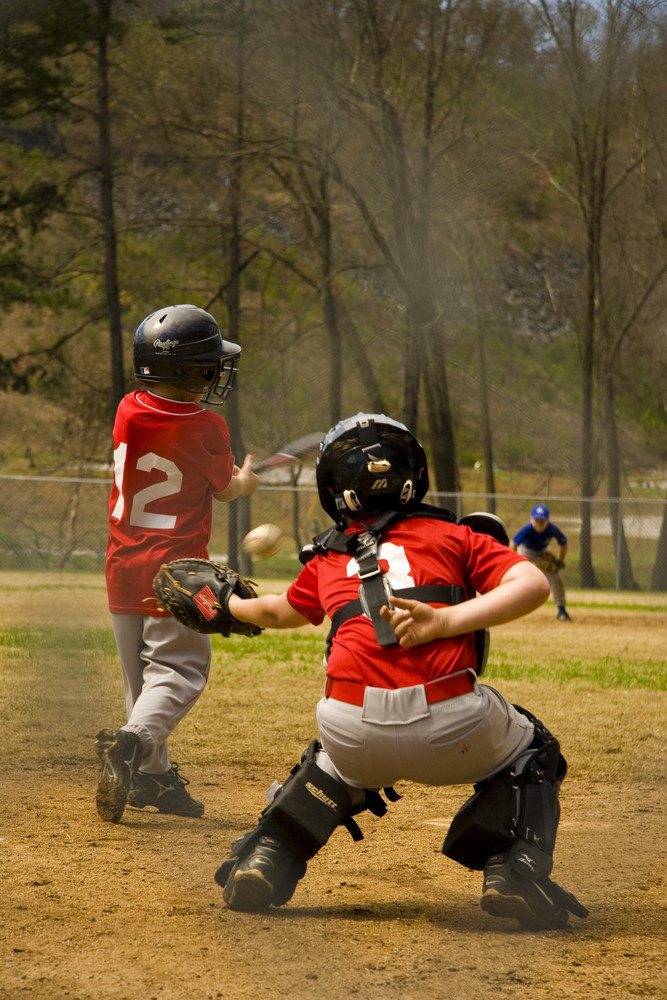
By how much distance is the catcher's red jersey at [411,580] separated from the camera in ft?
7.54

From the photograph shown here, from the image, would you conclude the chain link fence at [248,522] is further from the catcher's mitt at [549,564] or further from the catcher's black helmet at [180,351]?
the catcher's black helmet at [180,351]

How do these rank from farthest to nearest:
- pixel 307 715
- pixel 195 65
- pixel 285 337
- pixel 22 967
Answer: pixel 285 337 → pixel 195 65 → pixel 307 715 → pixel 22 967

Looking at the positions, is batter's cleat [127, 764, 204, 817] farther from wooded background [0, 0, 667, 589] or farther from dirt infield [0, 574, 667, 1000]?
wooded background [0, 0, 667, 589]

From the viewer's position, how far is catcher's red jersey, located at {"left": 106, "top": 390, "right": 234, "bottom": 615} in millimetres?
3291

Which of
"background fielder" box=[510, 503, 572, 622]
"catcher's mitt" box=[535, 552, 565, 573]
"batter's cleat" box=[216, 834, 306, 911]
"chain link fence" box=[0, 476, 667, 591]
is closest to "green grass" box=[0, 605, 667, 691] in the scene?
"catcher's mitt" box=[535, 552, 565, 573]

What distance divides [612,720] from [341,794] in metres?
3.10

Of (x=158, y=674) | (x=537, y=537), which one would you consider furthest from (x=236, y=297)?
(x=158, y=674)

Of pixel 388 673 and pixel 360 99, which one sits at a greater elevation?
pixel 360 99

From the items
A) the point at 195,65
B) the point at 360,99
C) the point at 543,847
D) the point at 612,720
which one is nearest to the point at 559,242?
the point at 360,99

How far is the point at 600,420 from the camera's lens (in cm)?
2139

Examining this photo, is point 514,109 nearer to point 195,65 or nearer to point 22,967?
point 195,65

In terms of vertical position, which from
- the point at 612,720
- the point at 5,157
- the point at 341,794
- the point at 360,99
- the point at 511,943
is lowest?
the point at 612,720

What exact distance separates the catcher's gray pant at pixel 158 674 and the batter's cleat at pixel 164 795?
1.1 inches

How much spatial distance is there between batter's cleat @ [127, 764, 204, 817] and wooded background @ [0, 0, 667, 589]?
12.1 metres
